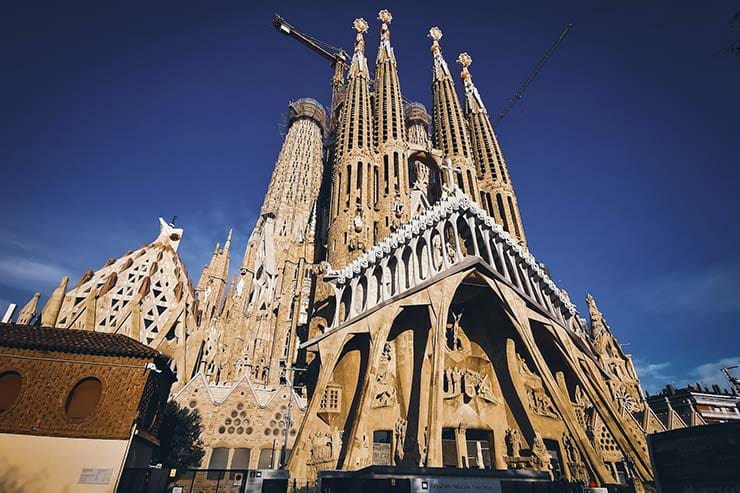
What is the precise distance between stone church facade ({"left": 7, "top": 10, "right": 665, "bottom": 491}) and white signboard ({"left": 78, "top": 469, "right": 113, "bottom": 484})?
689cm

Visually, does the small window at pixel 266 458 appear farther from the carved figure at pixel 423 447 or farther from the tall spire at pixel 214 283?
the tall spire at pixel 214 283

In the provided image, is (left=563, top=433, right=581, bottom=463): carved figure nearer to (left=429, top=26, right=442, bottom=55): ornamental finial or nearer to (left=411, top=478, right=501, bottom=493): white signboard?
(left=411, top=478, right=501, bottom=493): white signboard

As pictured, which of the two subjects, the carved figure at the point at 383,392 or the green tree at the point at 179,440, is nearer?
the green tree at the point at 179,440

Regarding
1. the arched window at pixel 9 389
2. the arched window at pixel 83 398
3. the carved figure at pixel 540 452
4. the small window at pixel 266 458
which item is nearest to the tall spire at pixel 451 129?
the carved figure at pixel 540 452

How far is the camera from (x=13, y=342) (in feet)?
42.8

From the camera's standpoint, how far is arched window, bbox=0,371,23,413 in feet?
40.7

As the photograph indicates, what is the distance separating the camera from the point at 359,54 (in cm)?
4700

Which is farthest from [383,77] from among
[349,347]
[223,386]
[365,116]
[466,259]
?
[223,386]

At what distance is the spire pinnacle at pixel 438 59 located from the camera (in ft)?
164

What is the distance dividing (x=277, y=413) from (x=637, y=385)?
32.4m

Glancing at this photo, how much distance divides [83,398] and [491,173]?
1537 inches

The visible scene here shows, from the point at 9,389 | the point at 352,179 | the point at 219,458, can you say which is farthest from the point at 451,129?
the point at 9,389

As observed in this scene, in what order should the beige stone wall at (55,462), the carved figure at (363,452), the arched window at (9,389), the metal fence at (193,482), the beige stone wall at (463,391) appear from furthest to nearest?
the beige stone wall at (463,391), the carved figure at (363,452), the arched window at (9,389), the metal fence at (193,482), the beige stone wall at (55,462)

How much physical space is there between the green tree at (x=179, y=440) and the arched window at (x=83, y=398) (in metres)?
5.87
